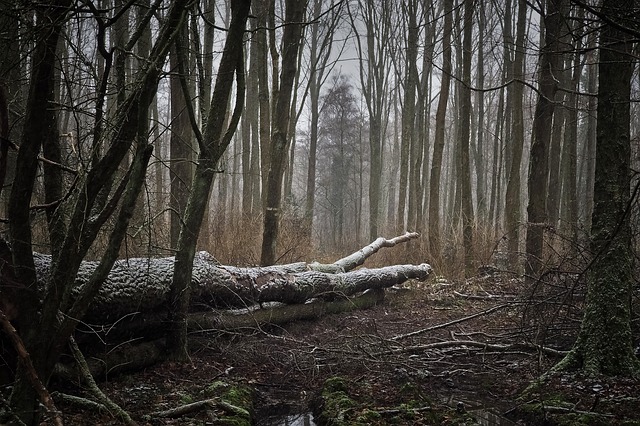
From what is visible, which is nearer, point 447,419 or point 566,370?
point 447,419

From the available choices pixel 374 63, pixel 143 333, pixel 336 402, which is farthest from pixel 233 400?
pixel 374 63

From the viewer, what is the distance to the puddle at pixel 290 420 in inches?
152

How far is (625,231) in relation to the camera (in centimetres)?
401

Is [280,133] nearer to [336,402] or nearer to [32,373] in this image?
[336,402]

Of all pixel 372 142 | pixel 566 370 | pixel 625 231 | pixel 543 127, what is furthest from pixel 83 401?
pixel 372 142

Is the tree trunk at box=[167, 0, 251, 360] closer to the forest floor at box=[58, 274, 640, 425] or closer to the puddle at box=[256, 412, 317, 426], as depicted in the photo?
the forest floor at box=[58, 274, 640, 425]

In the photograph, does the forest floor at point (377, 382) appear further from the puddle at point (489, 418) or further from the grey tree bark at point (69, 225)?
the grey tree bark at point (69, 225)

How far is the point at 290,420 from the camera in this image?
3.94m

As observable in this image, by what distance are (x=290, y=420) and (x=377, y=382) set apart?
1040 mm

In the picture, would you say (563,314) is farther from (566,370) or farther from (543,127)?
(543,127)

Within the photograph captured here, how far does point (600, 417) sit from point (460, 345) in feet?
7.86

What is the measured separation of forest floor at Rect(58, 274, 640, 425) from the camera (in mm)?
3529

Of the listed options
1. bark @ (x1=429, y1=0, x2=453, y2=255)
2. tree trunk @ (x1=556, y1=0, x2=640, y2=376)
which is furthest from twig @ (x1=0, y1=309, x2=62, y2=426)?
bark @ (x1=429, y1=0, x2=453, y2=255)

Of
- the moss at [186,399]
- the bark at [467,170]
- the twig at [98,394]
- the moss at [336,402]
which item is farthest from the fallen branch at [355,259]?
the twig at [98,394]
